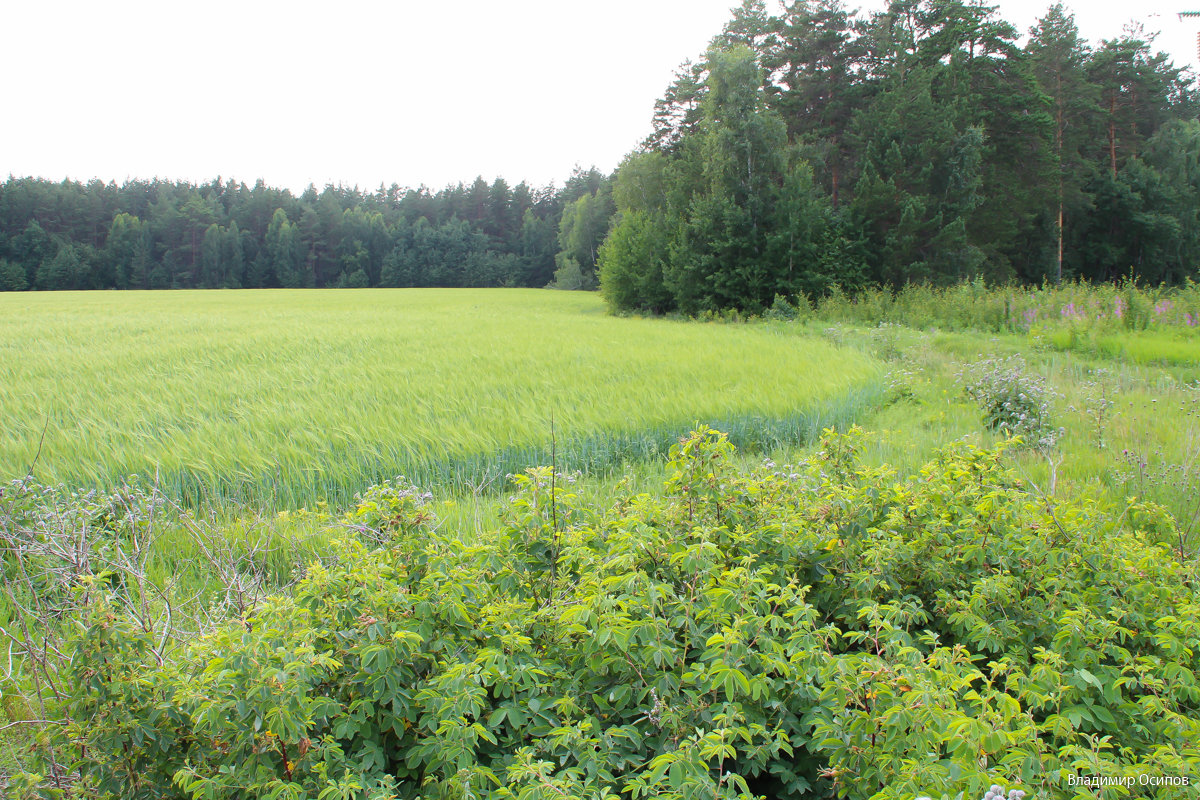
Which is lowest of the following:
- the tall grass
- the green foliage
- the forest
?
the green foliage

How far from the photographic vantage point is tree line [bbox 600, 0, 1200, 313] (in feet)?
73.1

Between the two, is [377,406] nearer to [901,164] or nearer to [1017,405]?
[1017,405]

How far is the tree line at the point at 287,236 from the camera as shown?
2477 inches

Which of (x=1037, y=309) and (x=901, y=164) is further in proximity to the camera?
(x=901, y=164)

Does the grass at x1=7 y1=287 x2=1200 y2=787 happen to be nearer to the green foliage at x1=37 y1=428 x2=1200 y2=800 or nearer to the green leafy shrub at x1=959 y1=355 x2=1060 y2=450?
the green leafy shrub at x1=959 y1=355 x2=1060 y2=450

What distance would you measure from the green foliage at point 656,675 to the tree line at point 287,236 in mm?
55922

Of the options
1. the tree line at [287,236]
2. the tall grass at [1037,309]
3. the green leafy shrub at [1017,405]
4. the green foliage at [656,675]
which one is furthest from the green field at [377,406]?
the tree line at [287,236]

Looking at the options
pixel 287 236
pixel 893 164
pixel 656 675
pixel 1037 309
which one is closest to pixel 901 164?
pixel 893 164

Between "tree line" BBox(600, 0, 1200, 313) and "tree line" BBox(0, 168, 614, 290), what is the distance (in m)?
29.5

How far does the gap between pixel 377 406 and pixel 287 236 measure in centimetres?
7433

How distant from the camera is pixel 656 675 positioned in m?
1.83

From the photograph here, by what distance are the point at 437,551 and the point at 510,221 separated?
86684 millimetres

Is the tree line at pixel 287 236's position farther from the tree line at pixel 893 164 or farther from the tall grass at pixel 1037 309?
the tall grass at pixel 1037 309

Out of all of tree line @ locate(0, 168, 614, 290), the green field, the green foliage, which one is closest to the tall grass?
the green field
